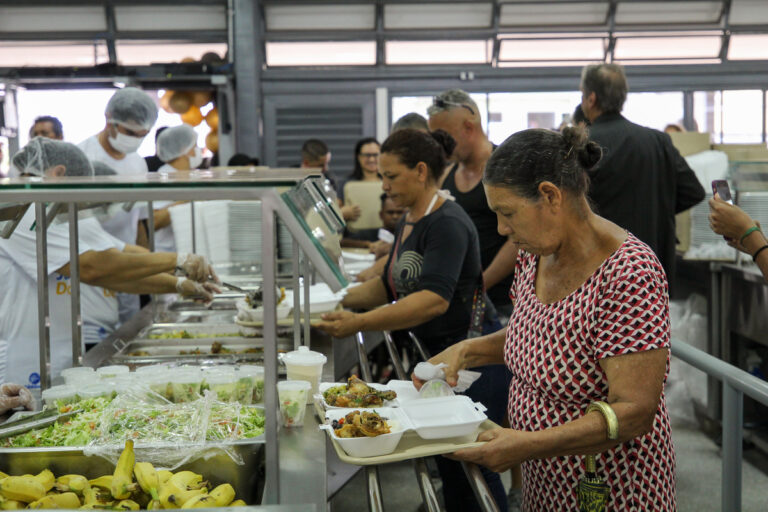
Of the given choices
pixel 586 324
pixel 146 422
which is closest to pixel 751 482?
pixel 586 324

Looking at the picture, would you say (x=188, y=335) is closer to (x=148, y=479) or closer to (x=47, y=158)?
(x=47, y=158)

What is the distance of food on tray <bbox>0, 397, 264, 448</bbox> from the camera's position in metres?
1.65

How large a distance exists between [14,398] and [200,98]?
6.22 metres

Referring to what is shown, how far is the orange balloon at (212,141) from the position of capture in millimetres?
7887

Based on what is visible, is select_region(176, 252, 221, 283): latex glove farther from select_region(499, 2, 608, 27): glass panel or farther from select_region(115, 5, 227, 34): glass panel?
select_region(499, 2, 608, 27): glass panel

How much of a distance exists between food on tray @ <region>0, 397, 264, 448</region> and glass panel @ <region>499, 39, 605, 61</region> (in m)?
7.06

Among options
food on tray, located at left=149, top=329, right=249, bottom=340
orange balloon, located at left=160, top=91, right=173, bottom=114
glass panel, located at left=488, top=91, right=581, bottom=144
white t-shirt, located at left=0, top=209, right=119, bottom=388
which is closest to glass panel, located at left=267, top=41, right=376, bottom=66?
orange balloon, located at left=160, top=91, right=173, bottom=114

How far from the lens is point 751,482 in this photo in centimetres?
364

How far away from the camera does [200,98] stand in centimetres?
777

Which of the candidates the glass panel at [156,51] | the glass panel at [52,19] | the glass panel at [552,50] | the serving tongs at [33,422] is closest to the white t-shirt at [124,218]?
the serving tongs at [33,422]

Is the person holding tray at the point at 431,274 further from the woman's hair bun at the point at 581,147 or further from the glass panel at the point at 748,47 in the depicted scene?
the glass panel at the point at 748,47

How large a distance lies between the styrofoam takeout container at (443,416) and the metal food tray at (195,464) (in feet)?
1.09

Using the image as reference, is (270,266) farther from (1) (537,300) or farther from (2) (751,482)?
(2) (751,482)

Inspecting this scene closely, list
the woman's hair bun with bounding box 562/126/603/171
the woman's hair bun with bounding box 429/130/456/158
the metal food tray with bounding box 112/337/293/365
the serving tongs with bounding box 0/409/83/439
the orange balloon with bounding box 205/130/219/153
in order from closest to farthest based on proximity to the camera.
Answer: the woman's hair bun with bounding box 562/126/603/171 < the serving tongs with bounding box 0/409/83/439 < the metal food tray with bounding box 112/337/293/365 < the woman's hair bun with bounding box 429/130/456/158 < the orange balloon with bounding box 205/130/219/153
